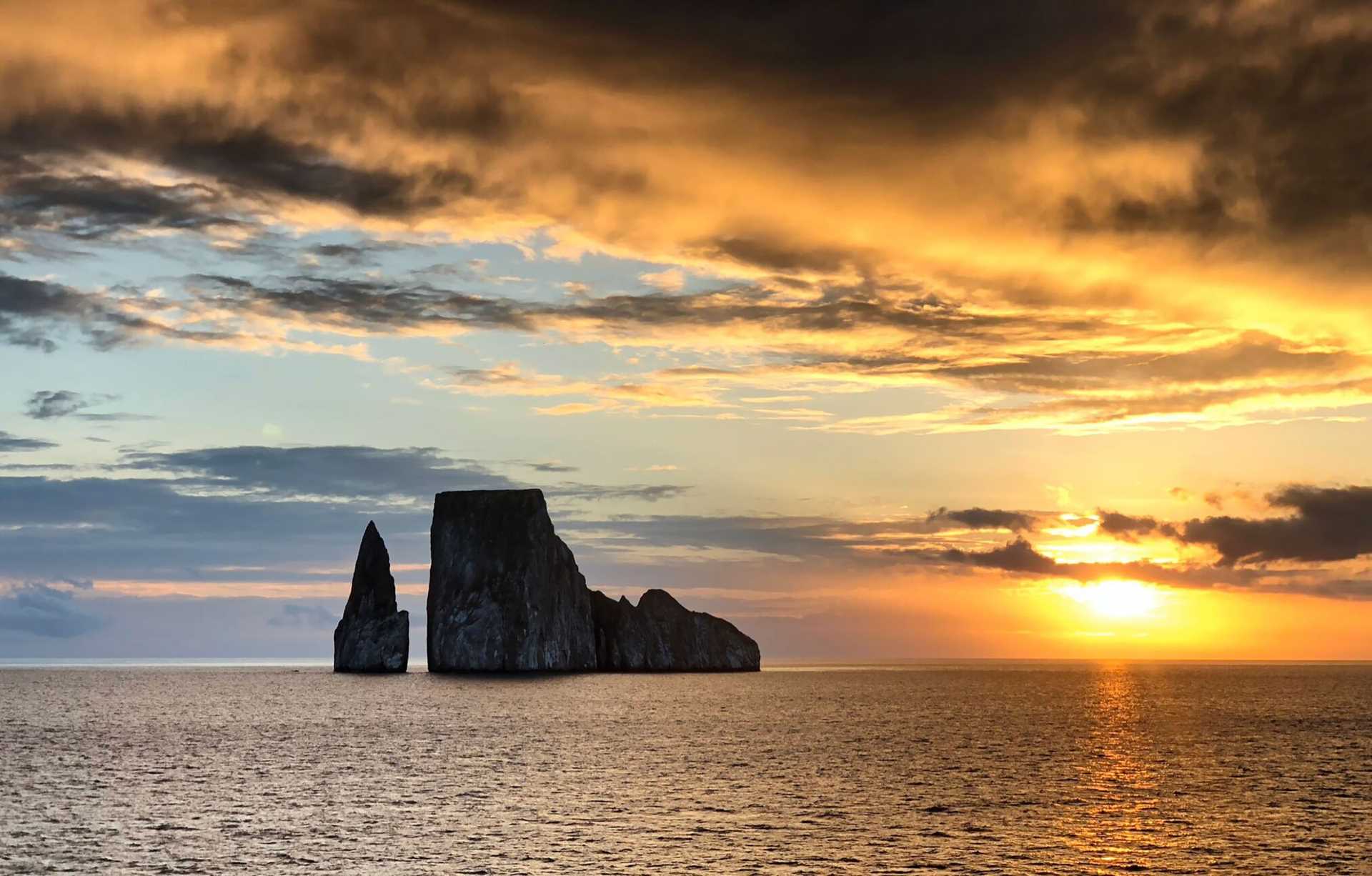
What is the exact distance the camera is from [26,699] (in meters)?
188

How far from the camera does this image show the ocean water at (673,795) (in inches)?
2057

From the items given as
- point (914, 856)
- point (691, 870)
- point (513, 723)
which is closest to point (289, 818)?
point (691, 870)

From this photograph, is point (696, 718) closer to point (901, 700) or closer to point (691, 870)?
point (901, 700)

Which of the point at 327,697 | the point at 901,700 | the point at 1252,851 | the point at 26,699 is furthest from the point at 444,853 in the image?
the point at 26,699

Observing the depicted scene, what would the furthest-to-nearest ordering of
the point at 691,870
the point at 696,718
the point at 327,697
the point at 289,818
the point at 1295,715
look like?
the point at 327,697 → the point at 1295,715 → the point at 696,718 → the point at 289,818 → the point at 691,870

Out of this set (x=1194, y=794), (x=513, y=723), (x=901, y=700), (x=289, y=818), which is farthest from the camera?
(x=901, y=700)

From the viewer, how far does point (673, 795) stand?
232 feet

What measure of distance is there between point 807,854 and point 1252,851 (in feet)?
61.1

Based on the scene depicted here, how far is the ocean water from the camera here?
52250mm

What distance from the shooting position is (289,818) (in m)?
61.7

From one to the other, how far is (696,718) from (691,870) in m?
83.0

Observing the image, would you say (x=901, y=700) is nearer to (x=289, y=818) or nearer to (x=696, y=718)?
(x=696, y=718)

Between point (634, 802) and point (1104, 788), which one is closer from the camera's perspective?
point (634, 802)

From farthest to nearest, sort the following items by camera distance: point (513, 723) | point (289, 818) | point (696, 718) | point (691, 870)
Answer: point (696, 718) → point (513, 723) → point (289, 818) → point (691, 870)
